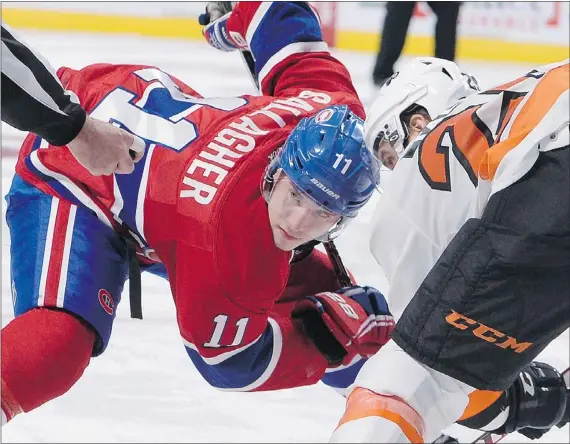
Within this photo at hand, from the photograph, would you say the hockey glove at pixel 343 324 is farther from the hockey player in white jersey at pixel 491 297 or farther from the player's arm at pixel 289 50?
the hockey player in white jersey at pixel 491 297

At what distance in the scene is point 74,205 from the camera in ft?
5.67

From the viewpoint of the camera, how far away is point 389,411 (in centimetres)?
88

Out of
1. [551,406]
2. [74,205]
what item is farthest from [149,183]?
[551,406]

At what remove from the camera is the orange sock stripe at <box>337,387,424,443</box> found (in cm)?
87

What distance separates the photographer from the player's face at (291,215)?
5.17 feet

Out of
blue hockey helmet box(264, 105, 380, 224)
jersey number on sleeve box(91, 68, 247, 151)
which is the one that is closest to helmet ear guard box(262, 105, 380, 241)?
blue hockey helmet box(264, 105, 380, 224)

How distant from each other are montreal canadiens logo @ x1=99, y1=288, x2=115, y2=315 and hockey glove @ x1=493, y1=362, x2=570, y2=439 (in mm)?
665

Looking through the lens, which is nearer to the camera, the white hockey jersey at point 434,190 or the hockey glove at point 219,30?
the white hockey jersey at point 434,190

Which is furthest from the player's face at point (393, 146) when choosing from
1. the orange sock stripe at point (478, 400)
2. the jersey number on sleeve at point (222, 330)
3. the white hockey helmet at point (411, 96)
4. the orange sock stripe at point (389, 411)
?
the orange sock stripe at point (389, 411)

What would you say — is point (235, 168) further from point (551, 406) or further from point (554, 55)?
Result: point (554, 55)

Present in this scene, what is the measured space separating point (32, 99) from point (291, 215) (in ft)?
1.42

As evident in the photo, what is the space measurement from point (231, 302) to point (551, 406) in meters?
0.57

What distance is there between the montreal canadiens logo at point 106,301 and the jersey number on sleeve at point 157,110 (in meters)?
0.27

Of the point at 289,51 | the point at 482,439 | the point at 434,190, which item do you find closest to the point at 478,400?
the point at 434,190
